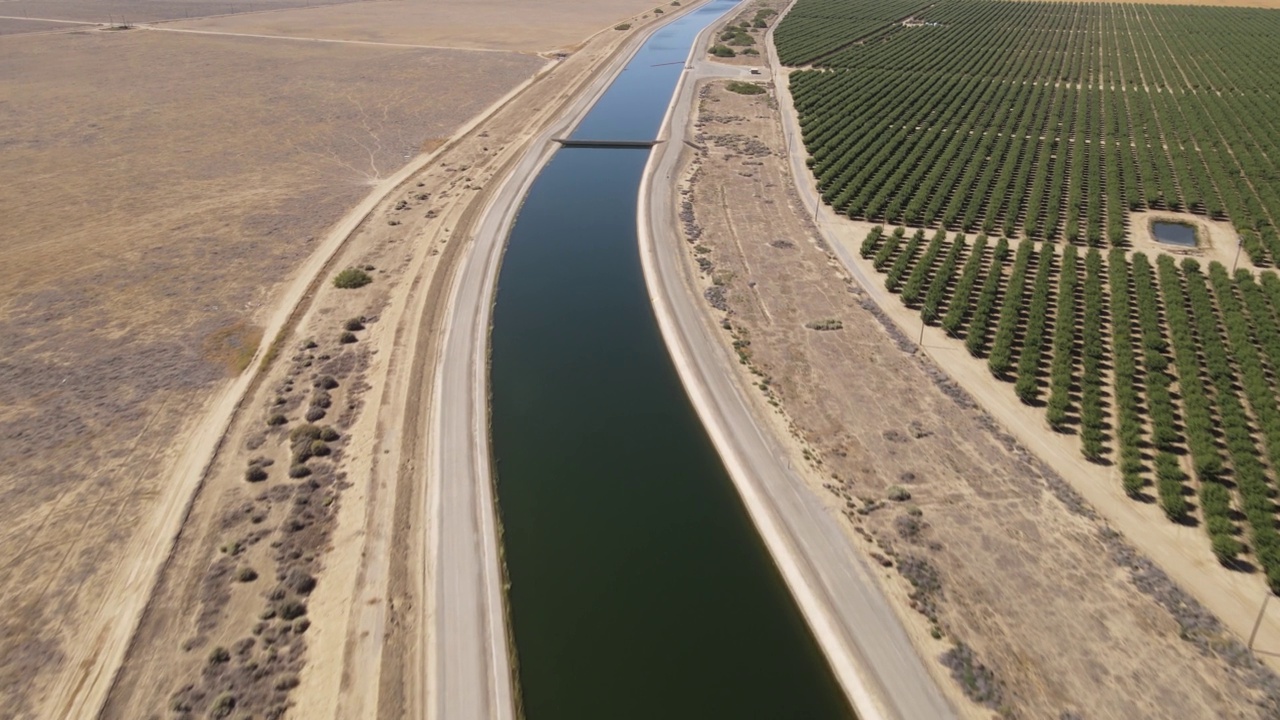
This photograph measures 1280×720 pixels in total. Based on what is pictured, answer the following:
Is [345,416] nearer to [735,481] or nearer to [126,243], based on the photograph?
[735,481]

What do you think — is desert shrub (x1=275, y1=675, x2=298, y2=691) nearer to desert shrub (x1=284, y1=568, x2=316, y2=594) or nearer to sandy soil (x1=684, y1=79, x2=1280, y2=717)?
desert shrub (x1=284, y1=568, x2=316, y2=594)

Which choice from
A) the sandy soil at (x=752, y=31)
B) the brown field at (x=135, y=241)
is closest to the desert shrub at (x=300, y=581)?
the brown field at (x=135, y=241)

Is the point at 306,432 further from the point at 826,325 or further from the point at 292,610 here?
the point at 826,325

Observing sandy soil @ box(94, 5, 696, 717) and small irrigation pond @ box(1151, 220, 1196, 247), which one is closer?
sandy soil @ box(94, 5, 696, 717)

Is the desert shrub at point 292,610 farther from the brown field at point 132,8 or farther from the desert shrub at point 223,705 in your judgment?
the brown field at point 132,8

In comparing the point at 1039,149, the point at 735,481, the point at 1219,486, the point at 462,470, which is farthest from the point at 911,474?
the point at 1039,149

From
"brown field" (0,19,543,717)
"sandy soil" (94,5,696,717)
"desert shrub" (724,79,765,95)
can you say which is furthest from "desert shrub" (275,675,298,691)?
"desert shrub" (724,79,765,95)
